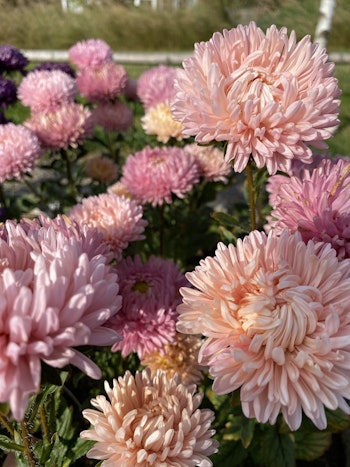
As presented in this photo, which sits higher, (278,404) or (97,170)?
(278,404)

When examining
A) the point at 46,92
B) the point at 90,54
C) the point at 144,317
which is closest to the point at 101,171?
the point at 46,92

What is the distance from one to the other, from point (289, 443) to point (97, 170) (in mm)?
1516

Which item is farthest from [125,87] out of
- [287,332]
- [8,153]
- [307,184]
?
[287,332]

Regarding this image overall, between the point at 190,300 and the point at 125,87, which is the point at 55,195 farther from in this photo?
the point at 190,300

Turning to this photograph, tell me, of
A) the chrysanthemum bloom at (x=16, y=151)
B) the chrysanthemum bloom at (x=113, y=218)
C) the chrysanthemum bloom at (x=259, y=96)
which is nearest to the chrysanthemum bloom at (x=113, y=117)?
the chrysanthemum bloom at (x=16, y=151)

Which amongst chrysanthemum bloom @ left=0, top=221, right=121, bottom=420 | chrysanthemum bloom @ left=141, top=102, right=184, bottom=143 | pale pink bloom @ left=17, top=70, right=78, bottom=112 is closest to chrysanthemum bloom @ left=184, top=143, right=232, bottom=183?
chrysanthemum bloom @ left=141, top=102, right=184, bottom=143

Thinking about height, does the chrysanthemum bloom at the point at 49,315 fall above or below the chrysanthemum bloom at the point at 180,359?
above

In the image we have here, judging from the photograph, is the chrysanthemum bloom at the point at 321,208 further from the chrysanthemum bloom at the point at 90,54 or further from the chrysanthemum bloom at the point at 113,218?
the chrysanthemum bloom at the point at 90,54

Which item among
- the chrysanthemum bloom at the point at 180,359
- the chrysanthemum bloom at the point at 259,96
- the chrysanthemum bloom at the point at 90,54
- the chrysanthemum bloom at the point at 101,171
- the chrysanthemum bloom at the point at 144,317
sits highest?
the chrysanthemum bloom at the point at 259,96

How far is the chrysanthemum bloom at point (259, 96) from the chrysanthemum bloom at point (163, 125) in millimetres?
983

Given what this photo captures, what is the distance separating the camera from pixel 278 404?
0.81 m

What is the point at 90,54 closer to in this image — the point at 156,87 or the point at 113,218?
the point at 156,87

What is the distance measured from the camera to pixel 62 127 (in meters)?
2.11

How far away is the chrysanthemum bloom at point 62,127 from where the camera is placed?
2092 millimetres
